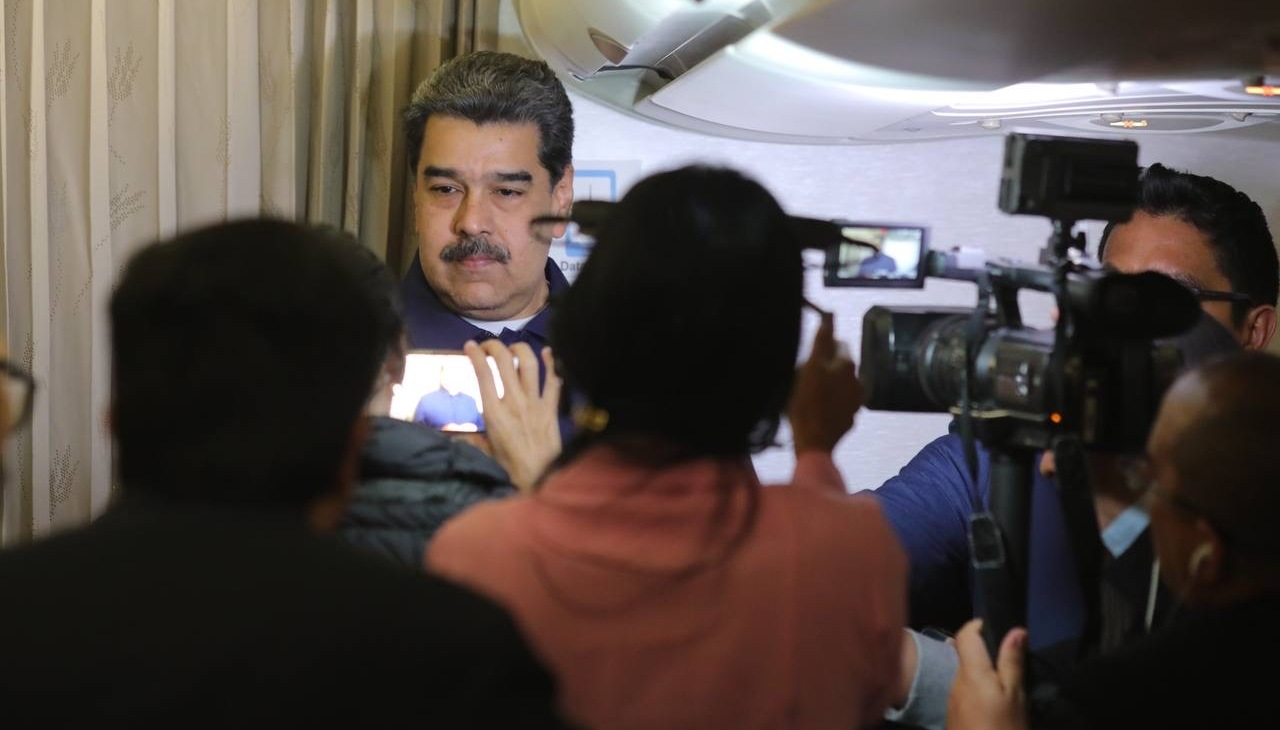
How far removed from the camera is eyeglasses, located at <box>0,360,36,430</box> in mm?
790

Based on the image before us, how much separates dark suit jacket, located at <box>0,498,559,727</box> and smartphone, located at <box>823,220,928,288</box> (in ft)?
1.82

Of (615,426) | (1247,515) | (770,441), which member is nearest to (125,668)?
(615,426)

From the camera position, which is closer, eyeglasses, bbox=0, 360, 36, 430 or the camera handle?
eyeglasses, bbox=0, 360, 36, 430

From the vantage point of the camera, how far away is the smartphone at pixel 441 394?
1466 mm

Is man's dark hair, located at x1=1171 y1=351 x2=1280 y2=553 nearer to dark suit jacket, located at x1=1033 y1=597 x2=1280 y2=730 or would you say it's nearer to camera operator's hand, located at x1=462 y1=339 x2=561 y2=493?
dark suit jacket, located at x1=1033 y1=597 x2=1280 y2=730

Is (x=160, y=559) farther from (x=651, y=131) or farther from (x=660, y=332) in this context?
(x=651, y=131)

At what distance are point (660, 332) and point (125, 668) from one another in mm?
383

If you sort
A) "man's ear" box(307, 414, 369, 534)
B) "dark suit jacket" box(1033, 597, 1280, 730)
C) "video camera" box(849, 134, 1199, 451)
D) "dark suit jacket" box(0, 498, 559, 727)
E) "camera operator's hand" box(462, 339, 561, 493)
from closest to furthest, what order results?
"dark suit jacket" box(0, 498, 559, 727)
"man's ear" box(307, 414, 369, 534)
"dark suit jacket" box(1033, 597, 1280, 730)
"video camera" box(849, 134, 1199, 451)
"camera operator's hand" box(462, 339, 561, 493)

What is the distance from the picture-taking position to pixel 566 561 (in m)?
0.81

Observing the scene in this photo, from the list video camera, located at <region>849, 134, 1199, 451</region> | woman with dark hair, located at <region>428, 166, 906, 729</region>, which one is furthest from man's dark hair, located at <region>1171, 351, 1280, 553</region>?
woman with dark hair, located at <region>428, 166, 906, 729</region>

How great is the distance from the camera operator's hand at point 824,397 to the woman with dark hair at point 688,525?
175 mm

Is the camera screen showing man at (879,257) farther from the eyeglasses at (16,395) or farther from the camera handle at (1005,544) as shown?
the eyeglasses at (16,395)

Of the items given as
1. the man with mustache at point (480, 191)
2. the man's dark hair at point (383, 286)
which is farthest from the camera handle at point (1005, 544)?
the man with mustache at point (480, 191)

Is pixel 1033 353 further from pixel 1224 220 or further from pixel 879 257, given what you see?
pixel 1224 220
